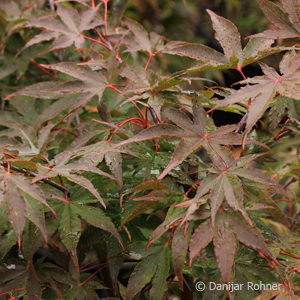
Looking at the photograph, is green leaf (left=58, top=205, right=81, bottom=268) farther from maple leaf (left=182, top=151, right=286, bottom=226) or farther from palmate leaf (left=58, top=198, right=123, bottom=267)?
maple leaf (left=182, top=151, right=286, bottom=226)

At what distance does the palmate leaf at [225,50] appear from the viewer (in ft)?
2.29

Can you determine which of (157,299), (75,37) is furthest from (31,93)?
(157,299)

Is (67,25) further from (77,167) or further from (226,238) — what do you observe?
(226,238)

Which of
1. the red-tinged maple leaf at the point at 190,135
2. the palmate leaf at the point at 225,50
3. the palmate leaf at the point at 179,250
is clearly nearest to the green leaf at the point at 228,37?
the palmate leaf at the point at 225,50

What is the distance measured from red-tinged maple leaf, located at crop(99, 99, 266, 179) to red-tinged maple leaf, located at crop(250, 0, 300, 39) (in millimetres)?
180

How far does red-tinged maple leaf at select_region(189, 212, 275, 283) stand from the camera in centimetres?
55

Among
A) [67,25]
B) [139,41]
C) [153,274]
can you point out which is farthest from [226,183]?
[67,25]

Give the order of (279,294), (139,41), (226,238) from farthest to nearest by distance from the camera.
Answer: (139,41), (279,294), (226,238)

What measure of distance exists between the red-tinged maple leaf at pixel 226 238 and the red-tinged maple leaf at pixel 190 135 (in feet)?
0.35

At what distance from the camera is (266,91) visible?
0.61 metres

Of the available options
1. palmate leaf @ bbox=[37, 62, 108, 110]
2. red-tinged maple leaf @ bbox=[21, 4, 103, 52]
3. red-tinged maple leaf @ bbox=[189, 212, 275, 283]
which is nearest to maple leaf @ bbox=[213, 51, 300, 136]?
red-tinged maple leaf @ bbox=[189, 212, 275, 283]

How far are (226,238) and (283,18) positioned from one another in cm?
41

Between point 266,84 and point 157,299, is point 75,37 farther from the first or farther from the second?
point 157,299

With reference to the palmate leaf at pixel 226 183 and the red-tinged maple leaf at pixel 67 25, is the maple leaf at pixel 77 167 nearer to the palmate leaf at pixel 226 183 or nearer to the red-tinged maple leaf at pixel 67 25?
the palmate leaf at pixel 226 183
